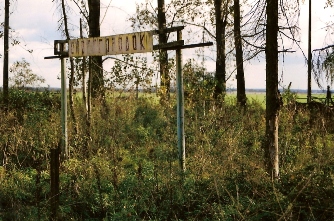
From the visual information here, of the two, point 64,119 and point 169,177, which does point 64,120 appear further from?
point 169,177

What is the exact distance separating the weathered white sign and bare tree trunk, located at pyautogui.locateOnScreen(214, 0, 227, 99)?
8601 mm

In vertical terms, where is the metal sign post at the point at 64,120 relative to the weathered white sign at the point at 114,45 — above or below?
below

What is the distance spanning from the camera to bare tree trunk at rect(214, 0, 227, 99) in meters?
18.1

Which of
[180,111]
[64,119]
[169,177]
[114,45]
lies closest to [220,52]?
[64,119]

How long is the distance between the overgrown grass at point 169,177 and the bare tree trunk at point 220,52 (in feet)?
15.7

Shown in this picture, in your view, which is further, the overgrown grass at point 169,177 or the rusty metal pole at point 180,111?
the rusty metal pole at point 180,111

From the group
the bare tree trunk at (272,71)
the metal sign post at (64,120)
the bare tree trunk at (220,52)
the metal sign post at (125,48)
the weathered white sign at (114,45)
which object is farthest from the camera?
the bare tree trunk at (220,52)

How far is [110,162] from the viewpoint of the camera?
9.30 meters

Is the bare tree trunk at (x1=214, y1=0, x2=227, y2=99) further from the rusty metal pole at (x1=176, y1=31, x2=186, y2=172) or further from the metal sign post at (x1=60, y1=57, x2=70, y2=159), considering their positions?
the rusty metal pole at (x1=176, y1=31, x2=186, y2=172)

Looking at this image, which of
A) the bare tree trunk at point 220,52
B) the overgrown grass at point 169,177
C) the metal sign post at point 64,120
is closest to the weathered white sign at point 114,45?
the metal sign post at point 64,120

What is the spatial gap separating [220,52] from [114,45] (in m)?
10.6

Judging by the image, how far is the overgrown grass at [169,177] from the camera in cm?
588

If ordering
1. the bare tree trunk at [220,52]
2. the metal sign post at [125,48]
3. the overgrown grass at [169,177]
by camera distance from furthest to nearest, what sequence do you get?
the bare tree trunk at [220,52]
the metal sign post at [125,48]
the overgrown grass at [169,177]

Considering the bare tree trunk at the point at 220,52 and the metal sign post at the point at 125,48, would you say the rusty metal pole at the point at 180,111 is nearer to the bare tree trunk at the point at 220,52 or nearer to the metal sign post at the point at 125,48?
the metal sign post at the point at 125,48
